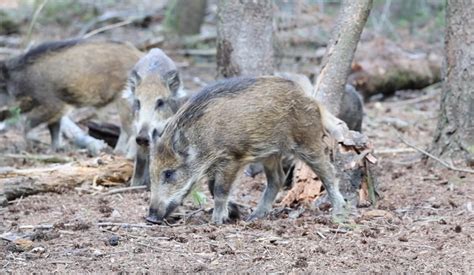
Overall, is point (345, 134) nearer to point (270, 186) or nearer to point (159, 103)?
point (270, 186)

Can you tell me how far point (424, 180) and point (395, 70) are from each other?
5663 mm

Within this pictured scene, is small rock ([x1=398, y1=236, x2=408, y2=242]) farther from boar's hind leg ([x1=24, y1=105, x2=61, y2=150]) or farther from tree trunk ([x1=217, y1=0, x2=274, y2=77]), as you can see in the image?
boar's hind leg ([x1=24, y1=105, x2=61, y2=150])

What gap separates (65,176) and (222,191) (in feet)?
7.09

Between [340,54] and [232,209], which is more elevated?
[340,54]

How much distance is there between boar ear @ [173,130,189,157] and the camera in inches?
261

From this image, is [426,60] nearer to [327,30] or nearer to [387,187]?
[327,30]

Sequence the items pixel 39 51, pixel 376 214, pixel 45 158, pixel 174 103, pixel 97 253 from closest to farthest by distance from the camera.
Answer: pixel 97 253, pixel 376 214, pixel 174 103, pixel 45 158, pixel 39 51

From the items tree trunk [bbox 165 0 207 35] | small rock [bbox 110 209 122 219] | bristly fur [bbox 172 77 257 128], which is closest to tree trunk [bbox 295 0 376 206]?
bristly fur [bbox 172 77 257 128]

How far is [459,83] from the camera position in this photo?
804 cm

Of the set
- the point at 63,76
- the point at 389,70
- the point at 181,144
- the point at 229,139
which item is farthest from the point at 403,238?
the point at 389,70

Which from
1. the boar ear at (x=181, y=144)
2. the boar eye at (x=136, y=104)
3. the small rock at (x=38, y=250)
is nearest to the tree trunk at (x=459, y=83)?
the boar ear at (x=181, y=144)

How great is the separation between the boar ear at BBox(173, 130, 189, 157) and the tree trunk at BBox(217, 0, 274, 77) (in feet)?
7.63

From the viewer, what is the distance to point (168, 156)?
6.67 metres

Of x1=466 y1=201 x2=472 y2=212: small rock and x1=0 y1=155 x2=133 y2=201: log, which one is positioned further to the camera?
x1=0 y1=155 x2=133 y2=201: log
